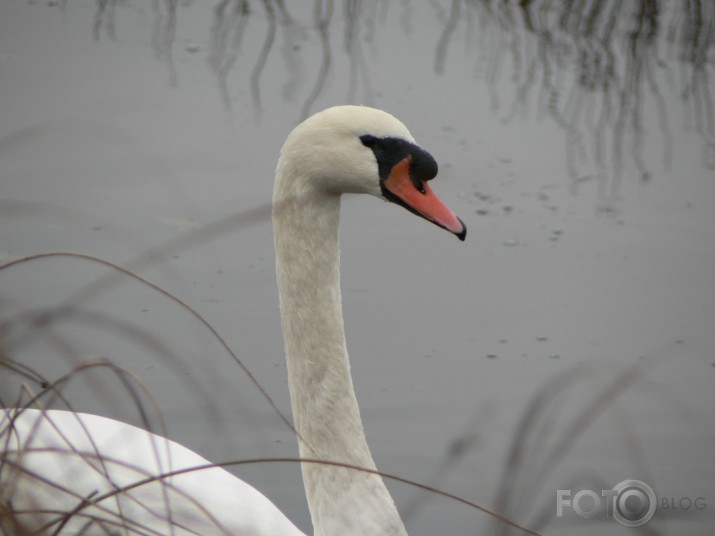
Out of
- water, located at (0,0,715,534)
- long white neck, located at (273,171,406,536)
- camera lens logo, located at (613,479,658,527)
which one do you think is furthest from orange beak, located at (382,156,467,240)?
camera lens logo, located at (613,479,658,527)

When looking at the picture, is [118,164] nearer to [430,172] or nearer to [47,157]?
[47,157]

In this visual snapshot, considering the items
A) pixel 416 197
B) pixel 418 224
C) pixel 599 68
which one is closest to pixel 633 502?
pixel 416 197

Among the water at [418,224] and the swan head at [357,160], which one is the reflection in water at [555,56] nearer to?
the water at [418,224]

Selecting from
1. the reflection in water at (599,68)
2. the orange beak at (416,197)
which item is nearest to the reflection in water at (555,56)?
the reflection in water at (599,68)

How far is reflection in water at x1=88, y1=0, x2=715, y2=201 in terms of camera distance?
6953 millimetres

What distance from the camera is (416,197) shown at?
3.32m

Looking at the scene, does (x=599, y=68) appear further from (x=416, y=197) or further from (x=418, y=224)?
(x=416, y=197)

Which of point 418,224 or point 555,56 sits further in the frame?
point 555,56

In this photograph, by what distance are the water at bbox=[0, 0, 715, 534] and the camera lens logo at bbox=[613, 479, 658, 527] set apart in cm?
13

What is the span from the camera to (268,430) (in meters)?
4.80

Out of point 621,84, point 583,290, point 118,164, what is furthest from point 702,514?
point 621,84

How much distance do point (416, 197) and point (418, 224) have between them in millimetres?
2734

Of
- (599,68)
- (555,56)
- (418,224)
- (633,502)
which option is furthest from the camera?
(555,56)

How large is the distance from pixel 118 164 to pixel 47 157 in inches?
13.8
